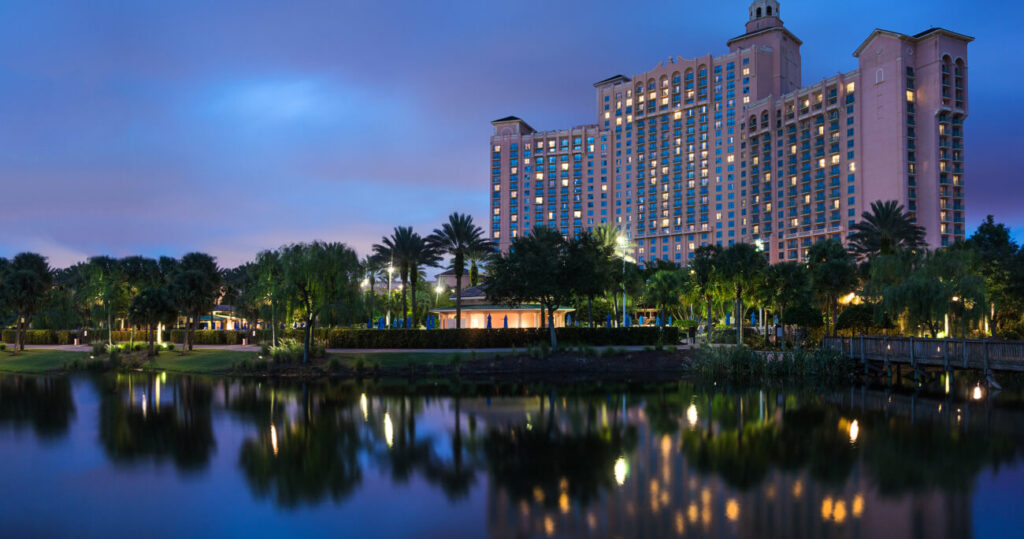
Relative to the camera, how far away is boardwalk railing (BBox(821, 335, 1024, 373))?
28.9 metres

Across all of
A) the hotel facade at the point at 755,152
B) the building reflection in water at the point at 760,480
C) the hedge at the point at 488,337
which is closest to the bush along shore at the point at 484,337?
the hedge at the point at 488,337

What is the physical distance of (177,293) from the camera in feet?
174

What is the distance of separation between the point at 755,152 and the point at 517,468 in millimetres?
155335

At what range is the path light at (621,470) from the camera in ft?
49.4

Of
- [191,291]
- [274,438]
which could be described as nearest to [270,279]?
[191,291]

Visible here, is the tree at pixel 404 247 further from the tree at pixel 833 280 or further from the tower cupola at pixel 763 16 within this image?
the tower cupola at pixel 763 16

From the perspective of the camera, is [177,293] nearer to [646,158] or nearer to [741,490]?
[741,490]

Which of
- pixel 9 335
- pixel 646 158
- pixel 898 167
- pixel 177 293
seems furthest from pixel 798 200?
pixel 9 335

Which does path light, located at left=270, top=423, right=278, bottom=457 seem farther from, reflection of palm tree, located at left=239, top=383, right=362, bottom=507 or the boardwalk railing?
the boardwalk railing

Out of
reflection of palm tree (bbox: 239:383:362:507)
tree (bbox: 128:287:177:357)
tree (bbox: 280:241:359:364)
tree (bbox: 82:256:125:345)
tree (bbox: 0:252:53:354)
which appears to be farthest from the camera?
tree (bbox: 82:256:125:345)

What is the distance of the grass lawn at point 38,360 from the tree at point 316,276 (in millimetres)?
20668

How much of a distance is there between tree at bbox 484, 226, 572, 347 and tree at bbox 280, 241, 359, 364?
11.2 metres

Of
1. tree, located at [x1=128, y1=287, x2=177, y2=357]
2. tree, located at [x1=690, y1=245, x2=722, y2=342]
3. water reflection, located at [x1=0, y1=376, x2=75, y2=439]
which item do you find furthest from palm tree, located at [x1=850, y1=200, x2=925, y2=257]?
water reflection, located at [x1=0, y1=376, x2=75, y2=439]

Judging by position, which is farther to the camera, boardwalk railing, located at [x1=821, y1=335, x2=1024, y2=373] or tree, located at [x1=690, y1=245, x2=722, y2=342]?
tree, located at [x1=690, y1=245, x2=722, y2=342]
